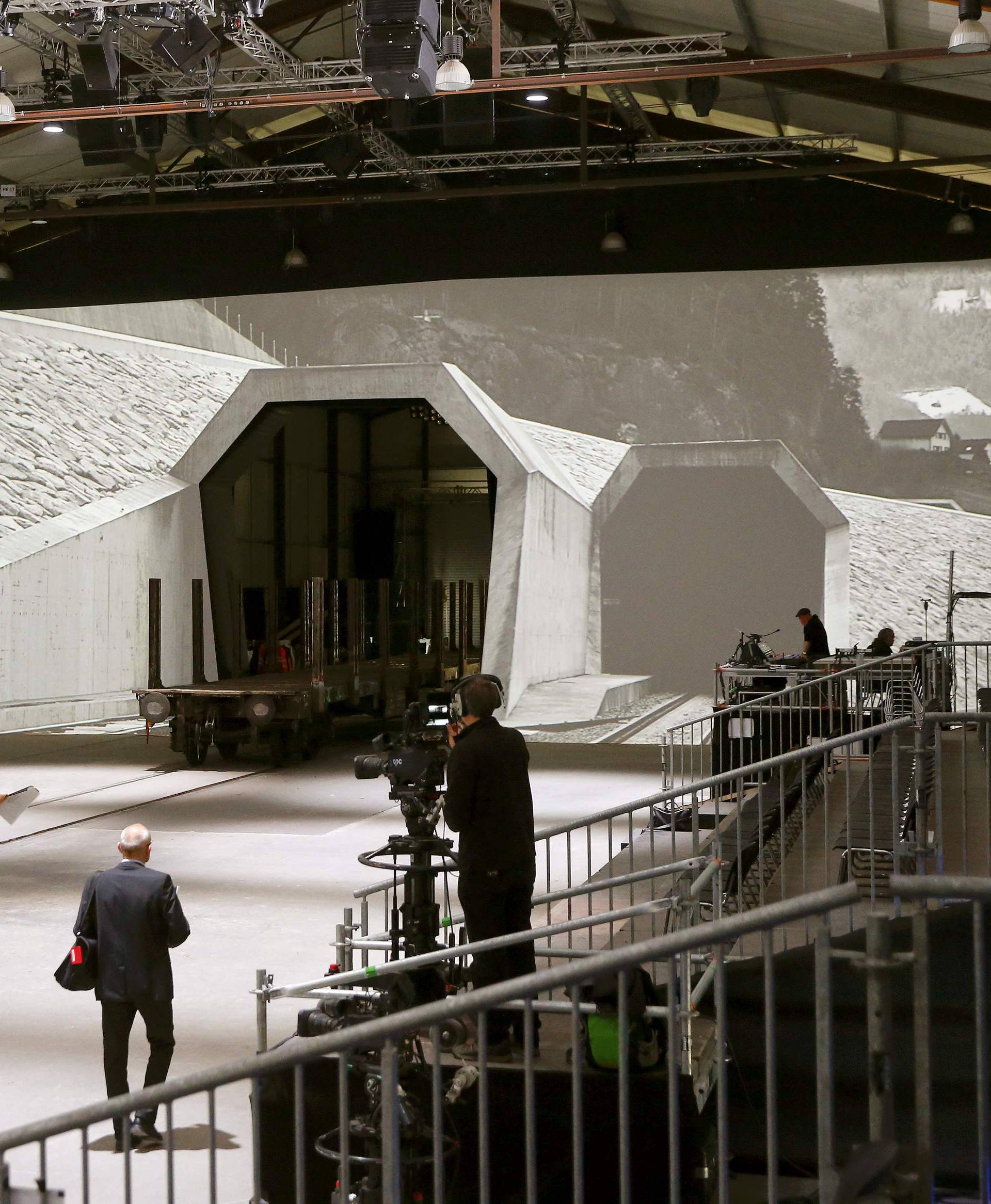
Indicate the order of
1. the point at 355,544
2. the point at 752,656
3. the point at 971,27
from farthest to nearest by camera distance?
the point at 355,544, the point at 752,656, the point at 971,27

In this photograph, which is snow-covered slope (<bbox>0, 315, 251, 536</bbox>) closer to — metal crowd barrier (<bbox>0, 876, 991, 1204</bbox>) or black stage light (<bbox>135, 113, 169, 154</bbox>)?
black stage light (<bbox>135, 113, 169, 154</bbox>)

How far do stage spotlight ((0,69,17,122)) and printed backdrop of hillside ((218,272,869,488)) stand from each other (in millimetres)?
9477

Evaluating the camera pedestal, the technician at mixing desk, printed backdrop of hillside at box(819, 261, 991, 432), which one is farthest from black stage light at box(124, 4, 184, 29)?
printed backdrop of hillside at box(819, 261, 991, 432)

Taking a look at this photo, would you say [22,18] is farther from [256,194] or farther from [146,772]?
[146,772]

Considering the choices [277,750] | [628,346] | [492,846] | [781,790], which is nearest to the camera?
[492,846]

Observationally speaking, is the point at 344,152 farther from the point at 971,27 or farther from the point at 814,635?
the point at 971,27

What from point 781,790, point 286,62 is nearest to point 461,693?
point 781,790

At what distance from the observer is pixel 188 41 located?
1346 centimetres

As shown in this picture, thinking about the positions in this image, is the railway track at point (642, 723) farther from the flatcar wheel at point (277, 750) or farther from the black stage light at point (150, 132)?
the black stage light at point (150, 132)

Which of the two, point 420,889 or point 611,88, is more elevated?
point 611,88

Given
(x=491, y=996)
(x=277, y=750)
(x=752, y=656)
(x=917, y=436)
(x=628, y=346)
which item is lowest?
(x=277, y=750)

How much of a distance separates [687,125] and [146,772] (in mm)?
13813

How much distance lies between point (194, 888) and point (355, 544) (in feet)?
83.4

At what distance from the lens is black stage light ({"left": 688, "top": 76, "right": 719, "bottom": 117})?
59.9 ft
